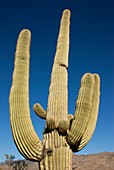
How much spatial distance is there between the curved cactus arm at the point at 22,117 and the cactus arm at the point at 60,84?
524 mm

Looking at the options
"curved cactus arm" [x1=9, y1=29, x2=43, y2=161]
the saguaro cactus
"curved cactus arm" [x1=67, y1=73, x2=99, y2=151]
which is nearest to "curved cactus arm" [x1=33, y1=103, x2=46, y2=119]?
the saguaro cactus

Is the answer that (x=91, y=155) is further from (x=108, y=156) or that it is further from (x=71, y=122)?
(x=71, y=122)

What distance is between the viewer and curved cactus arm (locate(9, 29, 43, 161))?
552cm

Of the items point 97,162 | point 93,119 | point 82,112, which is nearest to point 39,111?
point 93,119

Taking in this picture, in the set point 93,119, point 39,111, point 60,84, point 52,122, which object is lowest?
point 52,122

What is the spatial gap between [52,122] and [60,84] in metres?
1.04

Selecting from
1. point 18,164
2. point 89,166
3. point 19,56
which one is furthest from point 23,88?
point 89,166

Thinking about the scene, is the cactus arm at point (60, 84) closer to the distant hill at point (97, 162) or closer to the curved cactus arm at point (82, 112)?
the curved cactus arm at point (82, 112)

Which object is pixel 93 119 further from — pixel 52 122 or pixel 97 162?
pixel 97 162

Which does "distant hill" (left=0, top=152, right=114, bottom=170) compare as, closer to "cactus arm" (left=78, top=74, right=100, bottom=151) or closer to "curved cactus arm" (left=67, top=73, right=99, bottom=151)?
"cactus arm" (left=78, top=74, right=100, bottom=151)

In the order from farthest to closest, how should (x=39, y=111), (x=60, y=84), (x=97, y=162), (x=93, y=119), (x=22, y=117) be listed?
1. (x=97, y=162)
2. (x=39, y=111)
3. (x=93, y=119)
4. (x=60, y=84)
5. (x=22, y=117)

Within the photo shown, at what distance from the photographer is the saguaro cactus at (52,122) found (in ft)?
18.2

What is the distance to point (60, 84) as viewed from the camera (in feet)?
20.9

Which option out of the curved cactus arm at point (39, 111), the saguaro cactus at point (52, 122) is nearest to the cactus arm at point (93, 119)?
the saguaro cactus at point (52, 122)
